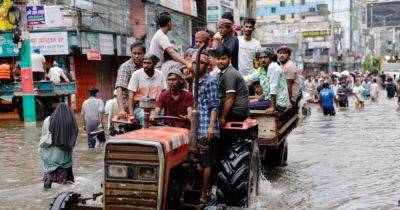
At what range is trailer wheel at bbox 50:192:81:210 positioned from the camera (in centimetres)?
650

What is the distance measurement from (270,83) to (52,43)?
737 inches

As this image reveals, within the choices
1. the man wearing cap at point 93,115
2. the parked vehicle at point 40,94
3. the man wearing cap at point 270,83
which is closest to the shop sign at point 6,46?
the parked vehicle at point 40,94

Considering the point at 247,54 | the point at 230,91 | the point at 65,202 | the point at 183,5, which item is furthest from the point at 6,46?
the point at 183,5

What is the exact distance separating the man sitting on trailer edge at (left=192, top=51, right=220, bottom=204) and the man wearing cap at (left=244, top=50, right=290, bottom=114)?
318 centimetres

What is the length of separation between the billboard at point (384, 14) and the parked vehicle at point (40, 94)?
199 feet

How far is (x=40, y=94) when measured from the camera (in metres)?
22.4

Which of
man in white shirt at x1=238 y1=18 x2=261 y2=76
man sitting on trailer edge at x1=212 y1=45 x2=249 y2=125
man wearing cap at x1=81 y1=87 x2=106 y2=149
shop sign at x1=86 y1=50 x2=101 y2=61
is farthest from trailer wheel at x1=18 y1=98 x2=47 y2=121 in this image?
man sitting on trailer edge at x1=212 y1=45 x2=249 y2=125

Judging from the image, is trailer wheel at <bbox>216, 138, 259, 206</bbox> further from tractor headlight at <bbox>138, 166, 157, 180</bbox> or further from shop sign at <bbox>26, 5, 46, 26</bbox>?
shop sign at <bbox>26, 5, 46, 26</bbox>

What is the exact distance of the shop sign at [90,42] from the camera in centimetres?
2782

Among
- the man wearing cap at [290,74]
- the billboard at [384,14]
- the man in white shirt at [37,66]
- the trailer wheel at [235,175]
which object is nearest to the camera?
the trailer wheel at [235,175]

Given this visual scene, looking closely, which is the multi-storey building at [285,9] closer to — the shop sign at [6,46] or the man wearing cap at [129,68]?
the shop sign at [6,46]

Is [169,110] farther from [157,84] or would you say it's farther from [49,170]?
[49,170]

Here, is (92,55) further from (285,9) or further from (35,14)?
(285,9)

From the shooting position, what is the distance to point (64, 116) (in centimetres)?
988
